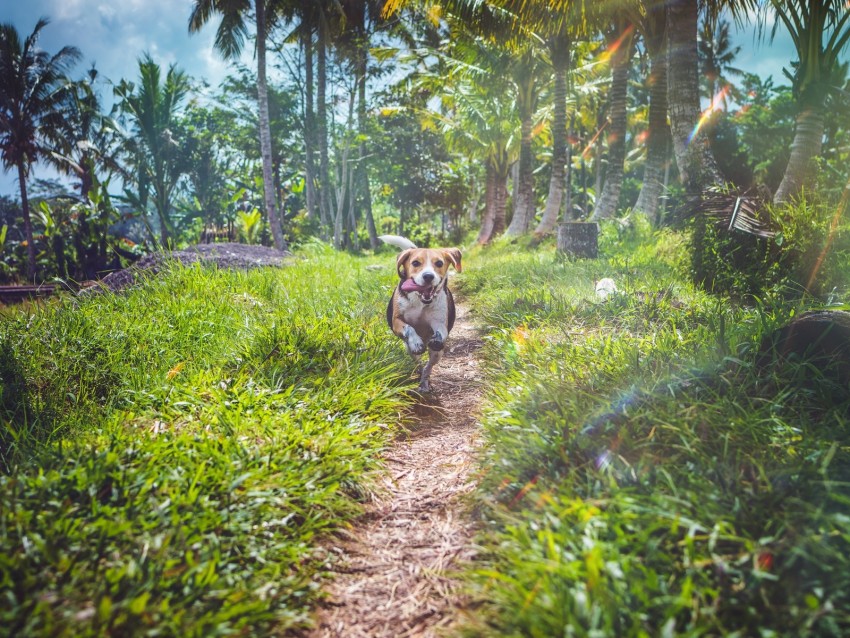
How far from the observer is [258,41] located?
46.8 feet

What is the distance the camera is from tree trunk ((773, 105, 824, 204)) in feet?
17.2

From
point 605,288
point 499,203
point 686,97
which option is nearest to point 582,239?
point 686,97

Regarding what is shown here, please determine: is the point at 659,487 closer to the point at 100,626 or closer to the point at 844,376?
the point at 844,376

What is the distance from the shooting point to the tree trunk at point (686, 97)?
7004 millimetres

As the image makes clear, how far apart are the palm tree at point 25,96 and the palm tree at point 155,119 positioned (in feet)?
9.67

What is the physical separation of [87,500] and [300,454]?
2.85 feet

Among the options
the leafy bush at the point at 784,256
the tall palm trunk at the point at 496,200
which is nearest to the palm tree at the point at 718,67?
the tall palm trunk at the point at 496,200

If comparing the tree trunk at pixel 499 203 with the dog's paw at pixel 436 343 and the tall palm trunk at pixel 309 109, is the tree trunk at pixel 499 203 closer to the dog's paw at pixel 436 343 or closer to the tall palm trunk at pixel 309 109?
the tall palm trunk at pixel 309 109

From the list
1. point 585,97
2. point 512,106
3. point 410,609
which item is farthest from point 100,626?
point 585,97

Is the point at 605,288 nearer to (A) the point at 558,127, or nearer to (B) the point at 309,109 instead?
(A) the point at 558,127

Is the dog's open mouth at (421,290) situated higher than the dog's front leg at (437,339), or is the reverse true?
the dog's open mouth at (421,290)

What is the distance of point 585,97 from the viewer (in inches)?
751

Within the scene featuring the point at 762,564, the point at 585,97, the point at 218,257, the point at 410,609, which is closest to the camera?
the point at 762,564

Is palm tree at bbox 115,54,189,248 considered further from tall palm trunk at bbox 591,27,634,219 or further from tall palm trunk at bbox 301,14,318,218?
tall palm trunk at bbox 591,27,634,219
